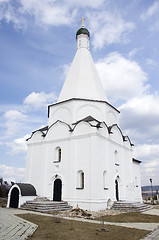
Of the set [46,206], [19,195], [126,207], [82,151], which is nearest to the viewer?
[46,206]

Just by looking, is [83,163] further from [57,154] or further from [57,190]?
[57,190]

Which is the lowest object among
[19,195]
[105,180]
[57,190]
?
[19,195]

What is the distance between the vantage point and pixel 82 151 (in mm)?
16016

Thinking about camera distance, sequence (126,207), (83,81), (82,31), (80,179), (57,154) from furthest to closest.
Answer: (82,31), (83,81), (57,154), (80,179), (126,207)

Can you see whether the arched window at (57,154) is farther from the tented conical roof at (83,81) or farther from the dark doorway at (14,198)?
the tented conical roof at (83,81)

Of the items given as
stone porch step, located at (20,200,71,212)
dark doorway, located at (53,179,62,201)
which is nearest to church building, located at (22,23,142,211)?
dark doorway, located at (53,179,62,201)

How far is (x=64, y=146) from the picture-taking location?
1734 centimetres

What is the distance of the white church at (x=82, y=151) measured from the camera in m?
15.2

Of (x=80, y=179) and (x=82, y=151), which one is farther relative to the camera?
(x=82, y=151)

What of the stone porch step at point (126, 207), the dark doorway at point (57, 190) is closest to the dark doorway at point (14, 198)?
the dark doorway at point (57, 190)

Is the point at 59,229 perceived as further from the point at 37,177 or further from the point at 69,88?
the point at 69,88

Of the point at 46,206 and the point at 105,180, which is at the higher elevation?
the point at 105,180

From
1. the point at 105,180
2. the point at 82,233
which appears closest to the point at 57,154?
the point at 105,180

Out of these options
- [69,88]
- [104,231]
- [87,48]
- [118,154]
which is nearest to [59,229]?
[104,231]
